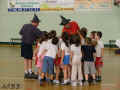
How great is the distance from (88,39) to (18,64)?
4.23m

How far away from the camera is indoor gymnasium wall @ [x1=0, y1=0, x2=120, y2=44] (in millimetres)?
17938

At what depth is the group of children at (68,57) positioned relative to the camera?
6.90 metres

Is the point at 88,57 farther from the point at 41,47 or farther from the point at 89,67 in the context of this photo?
the point at 41,47

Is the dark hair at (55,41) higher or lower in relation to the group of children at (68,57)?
higher

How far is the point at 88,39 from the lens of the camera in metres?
7.08

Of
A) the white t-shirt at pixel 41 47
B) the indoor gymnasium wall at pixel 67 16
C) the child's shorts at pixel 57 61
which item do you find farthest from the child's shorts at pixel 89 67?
the indoor gymnasium wall at pixel 67 16

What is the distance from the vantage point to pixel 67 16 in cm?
1827

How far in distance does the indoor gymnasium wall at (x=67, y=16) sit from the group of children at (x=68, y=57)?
11.0 metres

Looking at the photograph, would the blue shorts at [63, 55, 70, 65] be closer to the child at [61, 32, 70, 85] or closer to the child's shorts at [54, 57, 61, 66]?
the child at [61, 32, 70, 85]

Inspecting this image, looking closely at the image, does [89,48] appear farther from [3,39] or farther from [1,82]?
[3,39]

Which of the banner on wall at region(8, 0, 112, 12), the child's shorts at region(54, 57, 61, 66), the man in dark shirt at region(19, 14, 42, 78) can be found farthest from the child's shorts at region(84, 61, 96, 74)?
the banner on wall at region(8, 0, 112, 12)

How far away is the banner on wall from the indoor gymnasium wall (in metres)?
0.28

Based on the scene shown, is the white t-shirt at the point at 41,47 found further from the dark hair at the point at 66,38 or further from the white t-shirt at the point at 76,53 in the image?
the white t-shirt at the point at 76,53

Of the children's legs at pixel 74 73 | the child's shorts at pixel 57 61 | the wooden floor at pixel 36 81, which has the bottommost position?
the wooden floor at pixel 36 81
